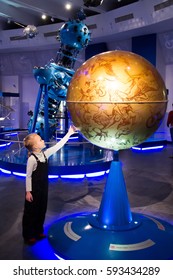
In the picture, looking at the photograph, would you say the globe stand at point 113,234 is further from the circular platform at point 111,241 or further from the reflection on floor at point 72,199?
the reflection on floor at point 72,199

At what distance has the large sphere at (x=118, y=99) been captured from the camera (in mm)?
3090

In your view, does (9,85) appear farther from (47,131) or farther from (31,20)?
(47,131)

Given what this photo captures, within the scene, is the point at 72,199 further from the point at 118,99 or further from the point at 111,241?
the point at 118,99

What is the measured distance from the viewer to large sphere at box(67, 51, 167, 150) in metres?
3.09

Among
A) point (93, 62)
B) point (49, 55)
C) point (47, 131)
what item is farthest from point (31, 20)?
Result: point (93, 62)

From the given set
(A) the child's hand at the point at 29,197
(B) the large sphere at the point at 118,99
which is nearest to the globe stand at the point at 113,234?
(A) the child's hand at the point at 29,197

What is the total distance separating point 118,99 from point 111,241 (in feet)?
4.95

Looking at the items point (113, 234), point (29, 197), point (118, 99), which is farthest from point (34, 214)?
point (118, 99)

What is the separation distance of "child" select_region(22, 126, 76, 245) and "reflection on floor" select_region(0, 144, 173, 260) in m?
0.15

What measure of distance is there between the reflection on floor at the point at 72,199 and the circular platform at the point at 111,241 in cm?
20

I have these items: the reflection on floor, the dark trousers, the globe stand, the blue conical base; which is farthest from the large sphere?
the reflection on floor

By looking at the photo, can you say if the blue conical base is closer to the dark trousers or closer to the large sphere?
the large sphere

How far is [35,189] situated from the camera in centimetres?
354

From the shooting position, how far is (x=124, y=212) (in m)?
3.63
